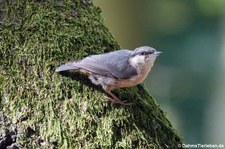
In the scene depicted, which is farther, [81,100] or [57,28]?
[57,28]

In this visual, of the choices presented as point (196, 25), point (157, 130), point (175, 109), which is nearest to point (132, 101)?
point (157, 130)

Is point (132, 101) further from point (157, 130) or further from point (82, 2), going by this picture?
point (82, 2)

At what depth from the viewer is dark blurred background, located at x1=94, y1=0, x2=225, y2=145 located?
317 inches

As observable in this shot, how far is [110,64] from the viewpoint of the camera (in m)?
2.37

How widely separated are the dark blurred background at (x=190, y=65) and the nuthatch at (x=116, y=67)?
5.10 m

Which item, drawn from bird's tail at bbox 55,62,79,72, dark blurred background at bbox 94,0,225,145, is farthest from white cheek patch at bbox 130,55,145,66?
dark blurred background at bbox 94,0,225,145

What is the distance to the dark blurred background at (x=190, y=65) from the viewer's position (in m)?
8.05

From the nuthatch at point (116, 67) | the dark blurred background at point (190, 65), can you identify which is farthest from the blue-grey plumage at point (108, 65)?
the dark blurred background at point (190, 65)

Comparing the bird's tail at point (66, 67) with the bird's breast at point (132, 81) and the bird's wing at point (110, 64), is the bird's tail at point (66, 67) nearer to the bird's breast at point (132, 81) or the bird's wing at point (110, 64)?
the bird's wing at point (110, 64)

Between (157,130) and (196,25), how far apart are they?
676 centimetres

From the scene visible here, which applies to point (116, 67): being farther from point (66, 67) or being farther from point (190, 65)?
point (190, 65)

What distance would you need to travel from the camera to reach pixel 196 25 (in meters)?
8.77

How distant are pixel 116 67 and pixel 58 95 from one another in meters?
0.44

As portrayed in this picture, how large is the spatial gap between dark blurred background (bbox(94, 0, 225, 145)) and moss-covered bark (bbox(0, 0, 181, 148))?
5193 millimetres
